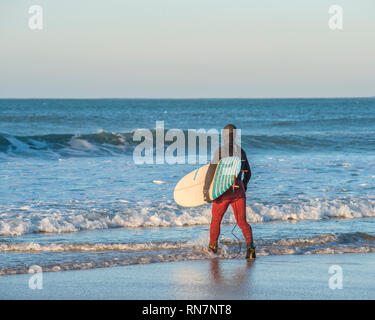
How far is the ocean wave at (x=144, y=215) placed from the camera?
30.9 feet

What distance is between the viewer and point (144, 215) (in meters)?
10.1

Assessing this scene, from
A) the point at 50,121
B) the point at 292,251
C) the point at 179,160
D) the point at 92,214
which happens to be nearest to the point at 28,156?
the point at 179,160

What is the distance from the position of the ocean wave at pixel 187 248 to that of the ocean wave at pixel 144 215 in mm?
1236

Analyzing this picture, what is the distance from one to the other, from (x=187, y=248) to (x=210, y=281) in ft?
6.04

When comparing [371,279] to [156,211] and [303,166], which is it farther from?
[303,166]

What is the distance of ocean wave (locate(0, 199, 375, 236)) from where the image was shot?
943cm

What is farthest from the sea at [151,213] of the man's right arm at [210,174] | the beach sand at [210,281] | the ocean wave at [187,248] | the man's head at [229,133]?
the man's head at [229,133]

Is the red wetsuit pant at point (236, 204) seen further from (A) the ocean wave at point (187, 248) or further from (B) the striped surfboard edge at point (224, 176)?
(A) the ocean wave at point (187, 248)

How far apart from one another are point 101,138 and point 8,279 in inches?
767

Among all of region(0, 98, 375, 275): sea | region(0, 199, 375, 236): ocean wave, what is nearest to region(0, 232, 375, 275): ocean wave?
region(0, 98, 375, 275): sea

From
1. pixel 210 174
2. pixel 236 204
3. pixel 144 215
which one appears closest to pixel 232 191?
pixel 236 204

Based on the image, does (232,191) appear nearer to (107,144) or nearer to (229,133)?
(229,133)

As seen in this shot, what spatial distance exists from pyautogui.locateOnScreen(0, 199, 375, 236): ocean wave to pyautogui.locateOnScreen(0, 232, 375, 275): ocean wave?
1.24 meters
